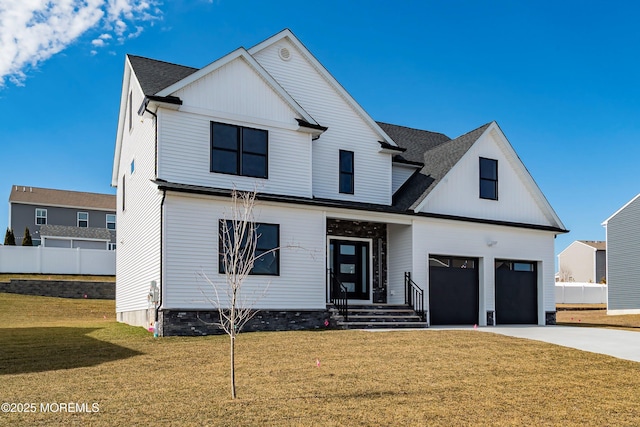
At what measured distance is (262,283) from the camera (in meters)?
16.1

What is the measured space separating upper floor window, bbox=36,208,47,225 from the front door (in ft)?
112

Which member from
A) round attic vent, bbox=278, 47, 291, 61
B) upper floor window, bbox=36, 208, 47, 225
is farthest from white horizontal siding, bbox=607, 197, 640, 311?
upper floor window, bbox=36, 208, 47, 225

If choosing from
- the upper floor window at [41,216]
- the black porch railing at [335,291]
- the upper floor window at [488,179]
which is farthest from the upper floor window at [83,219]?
the upper floor window at [488,179]

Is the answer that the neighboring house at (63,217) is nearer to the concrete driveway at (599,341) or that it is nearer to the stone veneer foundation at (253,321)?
the stone veneer foundation at (253,321)

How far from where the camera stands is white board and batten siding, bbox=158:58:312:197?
15.9 meters

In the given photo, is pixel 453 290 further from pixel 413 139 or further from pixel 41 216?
pixel 41 216

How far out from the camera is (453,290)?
1952cm

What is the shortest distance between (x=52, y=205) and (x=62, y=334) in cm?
3363

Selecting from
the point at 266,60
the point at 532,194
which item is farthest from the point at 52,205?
the point at 532,194

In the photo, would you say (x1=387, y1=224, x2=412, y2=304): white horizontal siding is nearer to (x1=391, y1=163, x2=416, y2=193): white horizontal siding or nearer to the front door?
the front door

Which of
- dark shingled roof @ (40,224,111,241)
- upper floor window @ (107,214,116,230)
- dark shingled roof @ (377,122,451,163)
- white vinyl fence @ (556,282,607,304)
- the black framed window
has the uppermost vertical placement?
dark shingled roof @ (377,122,451,163)

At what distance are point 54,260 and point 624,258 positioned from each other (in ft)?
108

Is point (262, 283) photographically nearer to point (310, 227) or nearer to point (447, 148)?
point (310, 227)

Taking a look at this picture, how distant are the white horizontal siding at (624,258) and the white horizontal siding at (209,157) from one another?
24.0 metres
